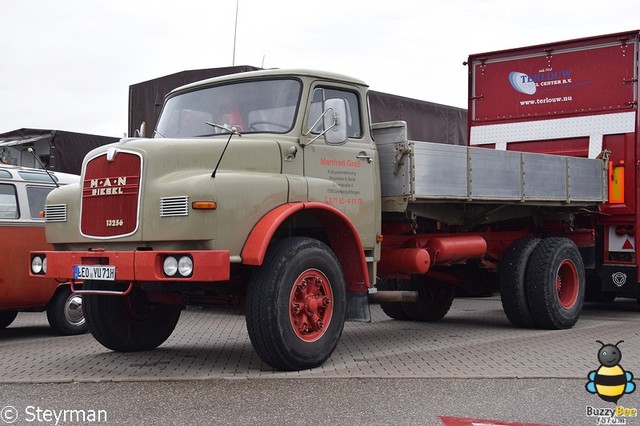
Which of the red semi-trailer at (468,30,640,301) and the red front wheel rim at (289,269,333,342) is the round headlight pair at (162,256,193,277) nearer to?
the red front wheel rim at (289,269,333,342)

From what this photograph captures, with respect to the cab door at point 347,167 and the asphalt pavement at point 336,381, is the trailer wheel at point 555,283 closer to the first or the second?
the asphalt pavement at point 336,381

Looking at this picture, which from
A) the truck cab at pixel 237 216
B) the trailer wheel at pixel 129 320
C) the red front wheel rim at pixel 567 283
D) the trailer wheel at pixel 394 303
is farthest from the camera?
the red front wheel rim at pixel 567 283

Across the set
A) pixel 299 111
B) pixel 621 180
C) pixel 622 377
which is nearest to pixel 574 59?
pixel 621 180

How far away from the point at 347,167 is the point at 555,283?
373 cm

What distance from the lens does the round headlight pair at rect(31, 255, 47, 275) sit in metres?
7.93

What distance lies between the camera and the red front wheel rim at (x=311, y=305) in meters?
7.50

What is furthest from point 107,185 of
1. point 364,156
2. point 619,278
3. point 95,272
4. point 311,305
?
point 619,278

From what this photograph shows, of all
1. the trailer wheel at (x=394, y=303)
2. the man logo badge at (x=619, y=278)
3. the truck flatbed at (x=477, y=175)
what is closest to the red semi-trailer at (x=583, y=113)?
the man logo badge at (x=619, y=278)

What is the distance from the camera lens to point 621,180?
11906 millimetres

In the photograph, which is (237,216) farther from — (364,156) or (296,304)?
(364,156)

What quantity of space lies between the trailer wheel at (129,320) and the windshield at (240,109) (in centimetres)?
170

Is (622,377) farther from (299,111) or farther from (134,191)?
(134,191)

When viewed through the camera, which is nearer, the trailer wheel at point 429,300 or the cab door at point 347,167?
the cab door at point 347,167

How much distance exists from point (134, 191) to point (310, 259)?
162cm
